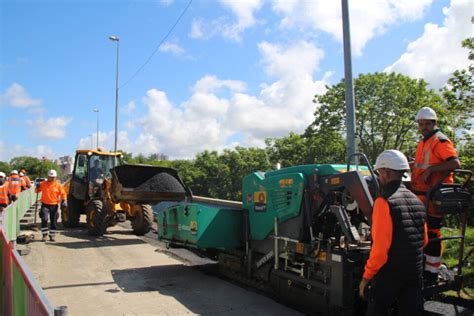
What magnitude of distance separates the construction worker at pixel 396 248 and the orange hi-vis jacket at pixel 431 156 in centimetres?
162

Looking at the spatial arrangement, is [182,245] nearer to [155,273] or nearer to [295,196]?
[155,273]

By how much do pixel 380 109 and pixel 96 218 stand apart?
28.1 metres

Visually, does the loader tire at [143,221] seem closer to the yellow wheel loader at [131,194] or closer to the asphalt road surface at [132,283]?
the yellow wheel loader at [131,194]

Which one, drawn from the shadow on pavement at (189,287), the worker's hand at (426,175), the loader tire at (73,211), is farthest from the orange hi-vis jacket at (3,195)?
the worker's hand at (426,175)

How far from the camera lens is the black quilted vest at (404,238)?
336cm

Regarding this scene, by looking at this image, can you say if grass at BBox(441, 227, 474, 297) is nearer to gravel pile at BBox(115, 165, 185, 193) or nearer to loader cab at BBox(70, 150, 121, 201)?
gravel pile at BBox(115, 165, 185, 193)

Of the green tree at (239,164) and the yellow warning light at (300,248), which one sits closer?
the yellow warning light at (300,248)

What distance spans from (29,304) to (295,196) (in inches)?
139

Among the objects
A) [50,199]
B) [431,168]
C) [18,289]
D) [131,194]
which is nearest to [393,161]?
[431,168]

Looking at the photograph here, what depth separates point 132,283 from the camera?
22.7ft

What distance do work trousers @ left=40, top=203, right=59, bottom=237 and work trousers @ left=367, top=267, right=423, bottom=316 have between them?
30.5ft

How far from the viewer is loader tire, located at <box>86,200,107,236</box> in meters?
11.3

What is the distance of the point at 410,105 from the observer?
33.3 metres

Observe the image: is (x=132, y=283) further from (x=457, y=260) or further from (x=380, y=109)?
(x=380, y=109)
